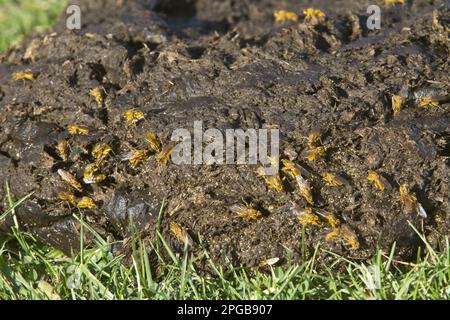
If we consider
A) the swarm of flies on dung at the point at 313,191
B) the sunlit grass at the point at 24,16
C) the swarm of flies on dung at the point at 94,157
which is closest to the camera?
the swarm of flies on dung at the point at 313,191

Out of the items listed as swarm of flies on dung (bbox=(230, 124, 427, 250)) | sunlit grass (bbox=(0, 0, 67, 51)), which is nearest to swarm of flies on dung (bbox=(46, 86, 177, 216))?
swarm of flies on dung (bbox=(230, 124, 427, 250))

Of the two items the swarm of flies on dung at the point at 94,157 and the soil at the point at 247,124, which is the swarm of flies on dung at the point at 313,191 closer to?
the soil at the point at 247,124

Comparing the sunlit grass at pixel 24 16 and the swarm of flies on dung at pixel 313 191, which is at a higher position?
the sunlit grass at pixel 24 16

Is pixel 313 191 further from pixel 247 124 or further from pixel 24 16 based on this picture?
pixel 24 16

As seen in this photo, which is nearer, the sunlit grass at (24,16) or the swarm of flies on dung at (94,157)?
the swarm of flies on dung at (94,157)

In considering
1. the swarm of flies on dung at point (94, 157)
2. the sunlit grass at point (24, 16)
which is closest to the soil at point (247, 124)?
the swarm of flies on dung at point (94, 157)

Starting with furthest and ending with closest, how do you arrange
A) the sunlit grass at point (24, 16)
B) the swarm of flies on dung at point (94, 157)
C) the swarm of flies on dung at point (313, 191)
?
the sunlit grass at point (24, 16), the swarm of flies on dung at point (94, 157), the swarm of flies on dung at point (313, 191)

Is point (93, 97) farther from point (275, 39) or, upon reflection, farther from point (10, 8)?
point (10, 8)
